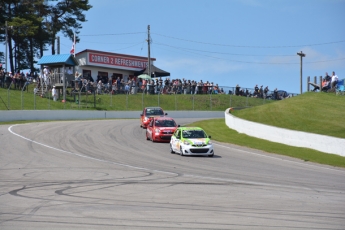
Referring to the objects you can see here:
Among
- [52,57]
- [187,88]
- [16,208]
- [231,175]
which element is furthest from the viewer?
[187,88]

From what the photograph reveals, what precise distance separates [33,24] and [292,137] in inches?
1646

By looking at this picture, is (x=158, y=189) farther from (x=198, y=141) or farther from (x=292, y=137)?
(x=292, y=137)

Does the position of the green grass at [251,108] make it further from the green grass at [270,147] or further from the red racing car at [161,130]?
the red racing car at [161,130]

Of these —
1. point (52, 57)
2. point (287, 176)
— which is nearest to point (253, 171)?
point (287, 176)

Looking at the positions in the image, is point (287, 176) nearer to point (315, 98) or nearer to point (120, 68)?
point (315, 98)

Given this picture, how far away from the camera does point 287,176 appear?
727 inches

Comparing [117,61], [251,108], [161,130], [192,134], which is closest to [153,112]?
[161,130]

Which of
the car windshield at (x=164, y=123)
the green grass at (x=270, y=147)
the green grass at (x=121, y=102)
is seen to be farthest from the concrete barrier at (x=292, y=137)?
the green grass at (x=121, y=102)

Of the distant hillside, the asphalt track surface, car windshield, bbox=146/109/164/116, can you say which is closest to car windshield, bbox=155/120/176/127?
the asphalt track surface

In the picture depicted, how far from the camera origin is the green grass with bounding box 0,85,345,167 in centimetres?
3036

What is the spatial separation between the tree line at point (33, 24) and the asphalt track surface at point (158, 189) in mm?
36535

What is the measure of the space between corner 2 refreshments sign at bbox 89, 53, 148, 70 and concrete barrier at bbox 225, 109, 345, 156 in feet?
99.1

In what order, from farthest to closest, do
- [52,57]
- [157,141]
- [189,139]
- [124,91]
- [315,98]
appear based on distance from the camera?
[124,91] → [52,57] → [315,98] → [157,141] → [189,139]

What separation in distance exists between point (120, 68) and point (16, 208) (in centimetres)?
5715
